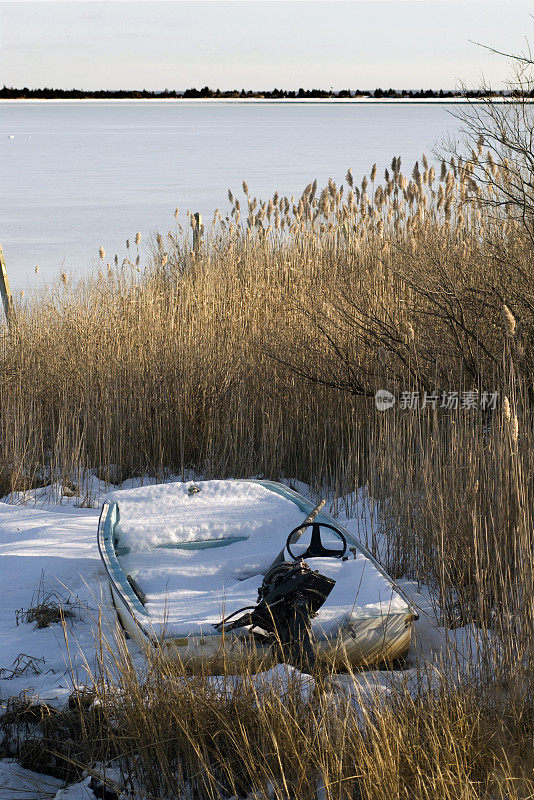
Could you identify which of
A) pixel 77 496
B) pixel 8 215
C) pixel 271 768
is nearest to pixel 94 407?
pixel 77 496

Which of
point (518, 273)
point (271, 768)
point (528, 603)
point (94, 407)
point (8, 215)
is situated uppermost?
point (8, 215)

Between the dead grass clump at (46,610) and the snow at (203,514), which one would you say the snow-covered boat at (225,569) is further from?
the dead grass clump at (46,610)

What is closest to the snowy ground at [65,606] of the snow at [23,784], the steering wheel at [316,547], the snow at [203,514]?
the snow at [23,784]

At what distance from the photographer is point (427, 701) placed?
2574 mm

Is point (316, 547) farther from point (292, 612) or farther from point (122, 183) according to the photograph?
point (122, 183)

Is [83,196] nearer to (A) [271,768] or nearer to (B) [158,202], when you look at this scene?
(B) [158,202]

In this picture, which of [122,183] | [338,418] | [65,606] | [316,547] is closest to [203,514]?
[65,606]

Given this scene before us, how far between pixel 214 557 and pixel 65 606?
27.4 inches

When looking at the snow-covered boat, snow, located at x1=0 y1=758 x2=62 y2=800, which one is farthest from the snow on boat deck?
snow, located at x1=0 y1=758 x2=62 y2=800

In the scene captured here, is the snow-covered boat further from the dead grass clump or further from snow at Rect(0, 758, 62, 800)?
snow at Rect(0, 758, 62, 800)

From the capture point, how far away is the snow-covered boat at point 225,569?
10.4 feet

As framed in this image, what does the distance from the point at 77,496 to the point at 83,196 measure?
26.3m

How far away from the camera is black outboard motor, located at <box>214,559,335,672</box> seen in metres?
3.05

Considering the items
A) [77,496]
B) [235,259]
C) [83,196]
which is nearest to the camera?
[77,496]
